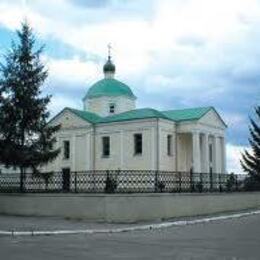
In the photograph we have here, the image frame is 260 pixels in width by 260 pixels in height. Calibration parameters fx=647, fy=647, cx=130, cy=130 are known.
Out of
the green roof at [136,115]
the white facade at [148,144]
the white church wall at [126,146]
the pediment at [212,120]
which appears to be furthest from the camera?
the pediment at [212,120]

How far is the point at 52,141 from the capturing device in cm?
2903

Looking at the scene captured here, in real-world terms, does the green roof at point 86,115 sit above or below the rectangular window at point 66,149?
above

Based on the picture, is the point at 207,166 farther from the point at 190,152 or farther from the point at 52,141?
the point at 52,141

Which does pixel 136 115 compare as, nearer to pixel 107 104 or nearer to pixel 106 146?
pixel 106 146

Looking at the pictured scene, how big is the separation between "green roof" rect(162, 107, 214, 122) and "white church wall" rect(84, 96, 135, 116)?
235 inches

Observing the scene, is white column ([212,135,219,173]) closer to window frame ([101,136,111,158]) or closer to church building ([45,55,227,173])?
church building ([45,55,227,173])

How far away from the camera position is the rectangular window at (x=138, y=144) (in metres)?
59.3

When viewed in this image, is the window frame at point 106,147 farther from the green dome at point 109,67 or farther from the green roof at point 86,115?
the green dome at point 109,67

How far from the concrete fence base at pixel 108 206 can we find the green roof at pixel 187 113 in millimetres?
34614

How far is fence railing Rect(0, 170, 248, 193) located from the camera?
925 inches

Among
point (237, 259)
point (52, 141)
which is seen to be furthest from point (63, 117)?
point (237, 259)

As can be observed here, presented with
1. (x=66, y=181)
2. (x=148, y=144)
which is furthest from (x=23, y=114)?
(x=148, y=144)

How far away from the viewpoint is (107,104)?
224 ft

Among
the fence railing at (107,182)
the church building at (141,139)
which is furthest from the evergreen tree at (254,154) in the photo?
the fence railing at (107,182)
